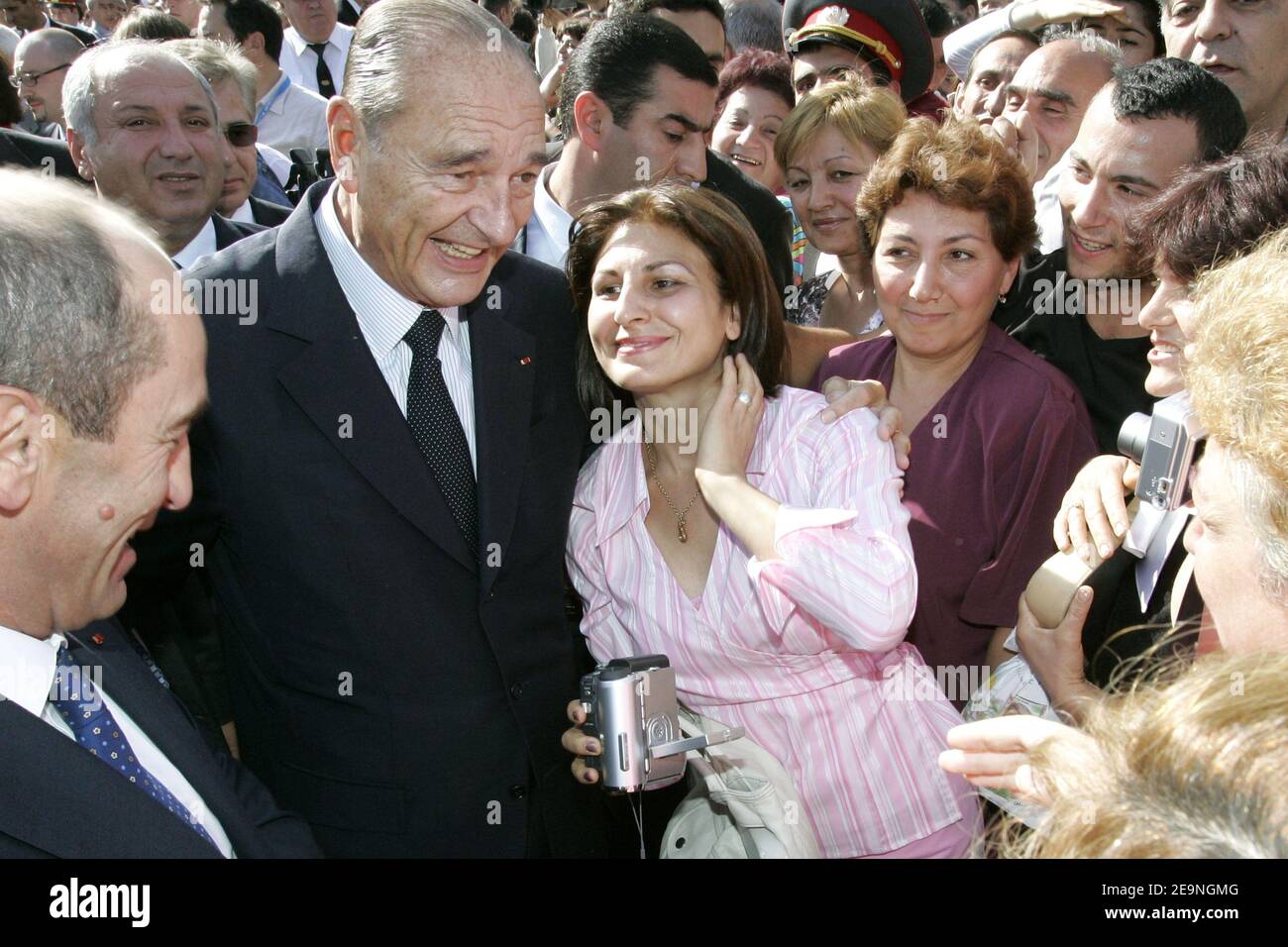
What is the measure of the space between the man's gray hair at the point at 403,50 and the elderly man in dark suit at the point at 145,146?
84.1 inches

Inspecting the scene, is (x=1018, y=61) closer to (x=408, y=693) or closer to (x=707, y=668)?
(x=707, y=668)

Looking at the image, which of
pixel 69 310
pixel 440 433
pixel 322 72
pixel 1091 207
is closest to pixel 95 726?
pixel 69 310

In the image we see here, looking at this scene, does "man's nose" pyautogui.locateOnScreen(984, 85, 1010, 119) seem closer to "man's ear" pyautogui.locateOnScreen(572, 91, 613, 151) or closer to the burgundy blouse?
"man's ear" pyautogui.locateOnScreen(572, 91, 613, 151)

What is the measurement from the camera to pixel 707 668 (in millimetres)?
2480

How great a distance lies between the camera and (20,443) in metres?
1.43

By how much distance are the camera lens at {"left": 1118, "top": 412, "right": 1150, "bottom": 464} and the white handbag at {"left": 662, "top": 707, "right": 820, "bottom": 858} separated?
939 mm

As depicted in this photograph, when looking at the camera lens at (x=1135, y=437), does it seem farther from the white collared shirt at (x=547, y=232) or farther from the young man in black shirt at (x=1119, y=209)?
the white collared shirt at (x=547, y=232)

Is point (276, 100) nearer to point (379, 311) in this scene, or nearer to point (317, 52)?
point (317, 52)

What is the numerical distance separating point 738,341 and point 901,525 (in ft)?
2.16

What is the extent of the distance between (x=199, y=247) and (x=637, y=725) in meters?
2.95

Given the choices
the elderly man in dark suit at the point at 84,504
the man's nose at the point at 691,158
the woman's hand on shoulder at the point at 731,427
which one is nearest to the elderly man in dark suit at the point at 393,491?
the woman's hand on shoulder at the point at 731,427

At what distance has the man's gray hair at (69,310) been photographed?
1396mm

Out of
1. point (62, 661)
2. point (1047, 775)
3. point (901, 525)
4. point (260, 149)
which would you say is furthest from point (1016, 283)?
point (260, 149)
